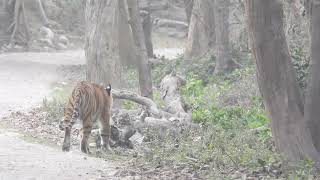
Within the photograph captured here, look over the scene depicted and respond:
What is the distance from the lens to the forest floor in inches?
426

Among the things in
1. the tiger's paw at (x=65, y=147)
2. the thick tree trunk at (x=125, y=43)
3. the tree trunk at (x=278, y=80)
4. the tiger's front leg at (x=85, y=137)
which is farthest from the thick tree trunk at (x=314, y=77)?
the thick tree trunk at (x=125, y=43)

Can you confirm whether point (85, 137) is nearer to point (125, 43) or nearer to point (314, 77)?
point (314, 77)

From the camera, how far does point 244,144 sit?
40.1ft

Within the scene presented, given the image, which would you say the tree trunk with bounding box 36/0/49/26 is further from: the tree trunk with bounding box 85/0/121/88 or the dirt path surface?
the tree trunk with bounding box 85/0/121/88

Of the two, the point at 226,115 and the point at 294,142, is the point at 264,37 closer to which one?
the point at 294,142

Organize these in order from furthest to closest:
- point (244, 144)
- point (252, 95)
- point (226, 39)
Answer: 1. point (226, 39)
2. point (252, 95)
3. point (244, 144)

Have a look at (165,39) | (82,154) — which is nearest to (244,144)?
(82,154)

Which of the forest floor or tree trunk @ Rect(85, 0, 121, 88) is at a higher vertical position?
tree trunk @ Rect(85, 0, 121, 88)

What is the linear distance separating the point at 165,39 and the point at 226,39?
24.0m

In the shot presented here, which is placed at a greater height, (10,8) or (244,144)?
(10,8)

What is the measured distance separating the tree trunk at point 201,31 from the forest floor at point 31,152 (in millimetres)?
5457

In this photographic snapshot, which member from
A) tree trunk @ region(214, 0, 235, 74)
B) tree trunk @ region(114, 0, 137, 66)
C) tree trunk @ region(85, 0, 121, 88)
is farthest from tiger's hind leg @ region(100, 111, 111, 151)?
tree trunk @ region(114, 0, 137, 66)

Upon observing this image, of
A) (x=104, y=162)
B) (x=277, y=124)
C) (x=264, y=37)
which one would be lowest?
(x=104, y=162)

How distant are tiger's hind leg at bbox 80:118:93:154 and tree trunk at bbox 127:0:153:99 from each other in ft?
19.0
